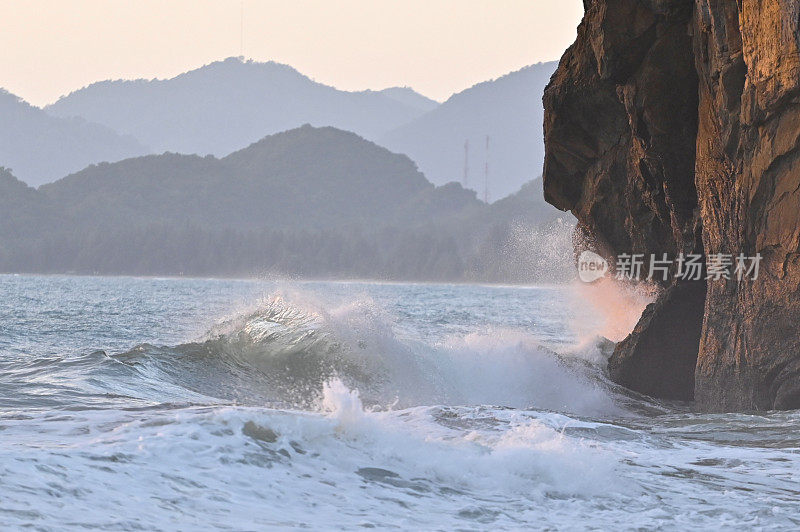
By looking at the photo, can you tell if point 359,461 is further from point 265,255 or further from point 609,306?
point 265,255

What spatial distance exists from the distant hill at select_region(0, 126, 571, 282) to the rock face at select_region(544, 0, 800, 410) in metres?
93.1

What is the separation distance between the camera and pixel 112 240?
147m

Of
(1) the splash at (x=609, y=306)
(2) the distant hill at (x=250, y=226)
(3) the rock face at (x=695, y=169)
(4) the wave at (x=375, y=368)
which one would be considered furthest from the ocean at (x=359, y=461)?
(2) the distant hill at (x=250, y=226)

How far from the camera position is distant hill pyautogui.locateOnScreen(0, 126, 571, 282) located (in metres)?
146

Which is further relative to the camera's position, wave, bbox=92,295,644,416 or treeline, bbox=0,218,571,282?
treeline, bbox=0,218,571,282

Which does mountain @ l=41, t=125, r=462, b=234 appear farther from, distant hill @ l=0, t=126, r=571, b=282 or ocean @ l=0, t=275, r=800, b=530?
ocean @ l=0, t=275, r=800, b=530

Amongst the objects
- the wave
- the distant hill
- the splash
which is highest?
the distant hill

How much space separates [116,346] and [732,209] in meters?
13.4

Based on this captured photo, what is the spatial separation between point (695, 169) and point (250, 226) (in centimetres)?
17058

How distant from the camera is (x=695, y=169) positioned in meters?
13.3

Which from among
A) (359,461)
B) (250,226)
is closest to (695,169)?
(359,461)

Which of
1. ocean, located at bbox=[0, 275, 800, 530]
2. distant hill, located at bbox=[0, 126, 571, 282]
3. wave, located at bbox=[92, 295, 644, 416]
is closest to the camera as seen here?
ocean, located at bbox=[0, 275, 800, 530]

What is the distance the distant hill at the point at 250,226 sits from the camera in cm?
14562

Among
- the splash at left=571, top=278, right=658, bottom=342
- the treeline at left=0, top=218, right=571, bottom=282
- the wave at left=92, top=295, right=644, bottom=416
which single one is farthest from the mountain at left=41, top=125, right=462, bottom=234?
the wave at left=92, top=295, right=644, bottom=416
